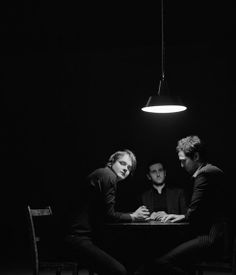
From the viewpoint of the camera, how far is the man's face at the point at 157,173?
6535mm

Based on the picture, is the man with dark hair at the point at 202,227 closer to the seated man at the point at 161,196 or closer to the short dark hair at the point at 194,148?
the short dark hair at the point at 194,148

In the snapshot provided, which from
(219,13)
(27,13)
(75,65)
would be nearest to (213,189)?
(219,13)

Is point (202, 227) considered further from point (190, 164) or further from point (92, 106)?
point (92, 106)

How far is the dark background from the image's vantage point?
833 cm

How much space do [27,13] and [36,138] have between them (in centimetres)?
265

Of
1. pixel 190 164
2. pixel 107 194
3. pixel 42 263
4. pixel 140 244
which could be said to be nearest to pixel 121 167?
pixel 107 194

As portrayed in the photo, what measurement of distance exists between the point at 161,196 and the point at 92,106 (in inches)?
105

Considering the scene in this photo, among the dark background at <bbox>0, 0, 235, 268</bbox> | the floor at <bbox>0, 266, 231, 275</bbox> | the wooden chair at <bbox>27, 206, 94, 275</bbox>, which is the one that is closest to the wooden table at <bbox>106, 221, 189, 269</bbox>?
the wooden chair at <bbox>27, 206, 94, 275</bbox>

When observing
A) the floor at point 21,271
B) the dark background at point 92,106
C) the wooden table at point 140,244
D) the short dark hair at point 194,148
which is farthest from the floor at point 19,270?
the short dark hair at point 194,148

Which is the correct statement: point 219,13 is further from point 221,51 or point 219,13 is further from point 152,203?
point 152,203

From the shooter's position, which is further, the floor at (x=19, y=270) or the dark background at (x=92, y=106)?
the dark background at (x=92, y=106)

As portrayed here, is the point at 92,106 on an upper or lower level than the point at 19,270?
upper

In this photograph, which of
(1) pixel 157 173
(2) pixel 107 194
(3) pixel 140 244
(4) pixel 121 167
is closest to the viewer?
(2) pixel 107 194

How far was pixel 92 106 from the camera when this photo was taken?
8781 mm
